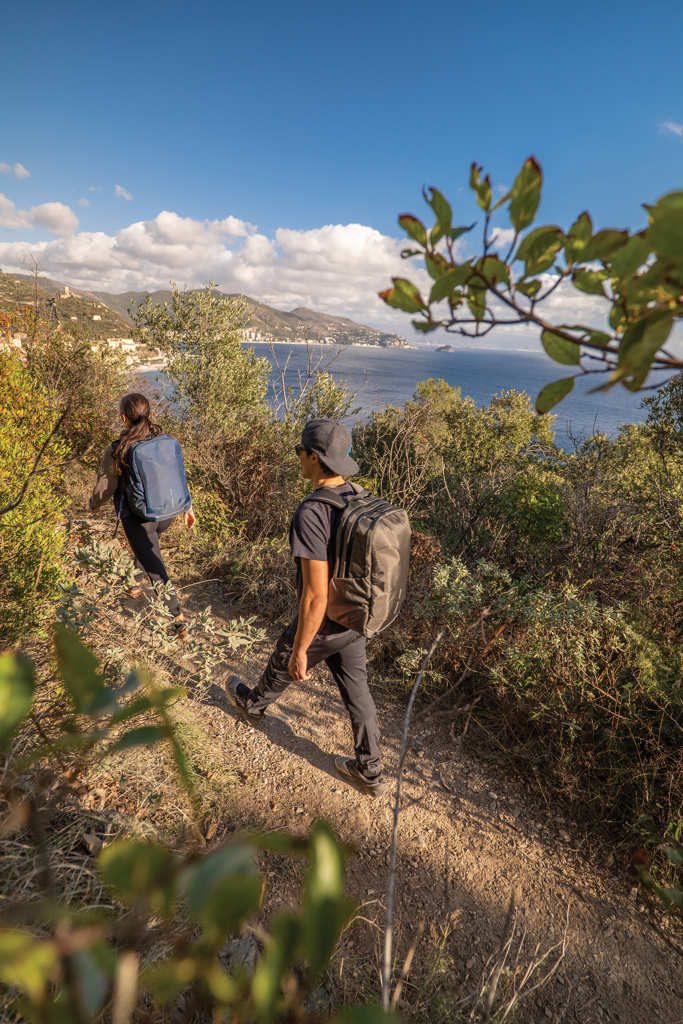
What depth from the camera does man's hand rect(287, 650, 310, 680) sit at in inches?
110

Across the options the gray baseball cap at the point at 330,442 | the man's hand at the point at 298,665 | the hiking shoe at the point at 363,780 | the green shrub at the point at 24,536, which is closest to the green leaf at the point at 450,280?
the gray baseball cap at the point at 330,442

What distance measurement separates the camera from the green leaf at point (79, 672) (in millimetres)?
382

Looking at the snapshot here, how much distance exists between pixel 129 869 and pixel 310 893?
14cm

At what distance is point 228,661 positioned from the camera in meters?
4.29

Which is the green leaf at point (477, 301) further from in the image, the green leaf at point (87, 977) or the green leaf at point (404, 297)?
the green leaf at point (87, 977)

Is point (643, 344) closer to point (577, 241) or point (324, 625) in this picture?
point (577, 241)

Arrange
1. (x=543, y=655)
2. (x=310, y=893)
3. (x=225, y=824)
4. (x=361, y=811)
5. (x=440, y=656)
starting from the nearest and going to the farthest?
(x=310, y=893), (x=225, y=824), (x=361, y=811), (x=543, y=655), (x=440, y=656)

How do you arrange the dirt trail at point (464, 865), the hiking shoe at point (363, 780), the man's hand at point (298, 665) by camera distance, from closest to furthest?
the dirt trail at point (464, 865) < the man's hand at point (298, 665) < the hiking shoe at point (363, 780)

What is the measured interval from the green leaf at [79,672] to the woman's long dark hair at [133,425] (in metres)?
3.54

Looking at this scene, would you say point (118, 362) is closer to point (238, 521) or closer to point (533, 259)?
point (238, 521)

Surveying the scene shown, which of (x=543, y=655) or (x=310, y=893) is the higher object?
(x=310, y=893)

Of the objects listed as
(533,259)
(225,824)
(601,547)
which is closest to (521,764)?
(225,824)

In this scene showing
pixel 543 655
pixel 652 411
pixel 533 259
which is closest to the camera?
pixel 533 259

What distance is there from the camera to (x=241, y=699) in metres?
3.49
